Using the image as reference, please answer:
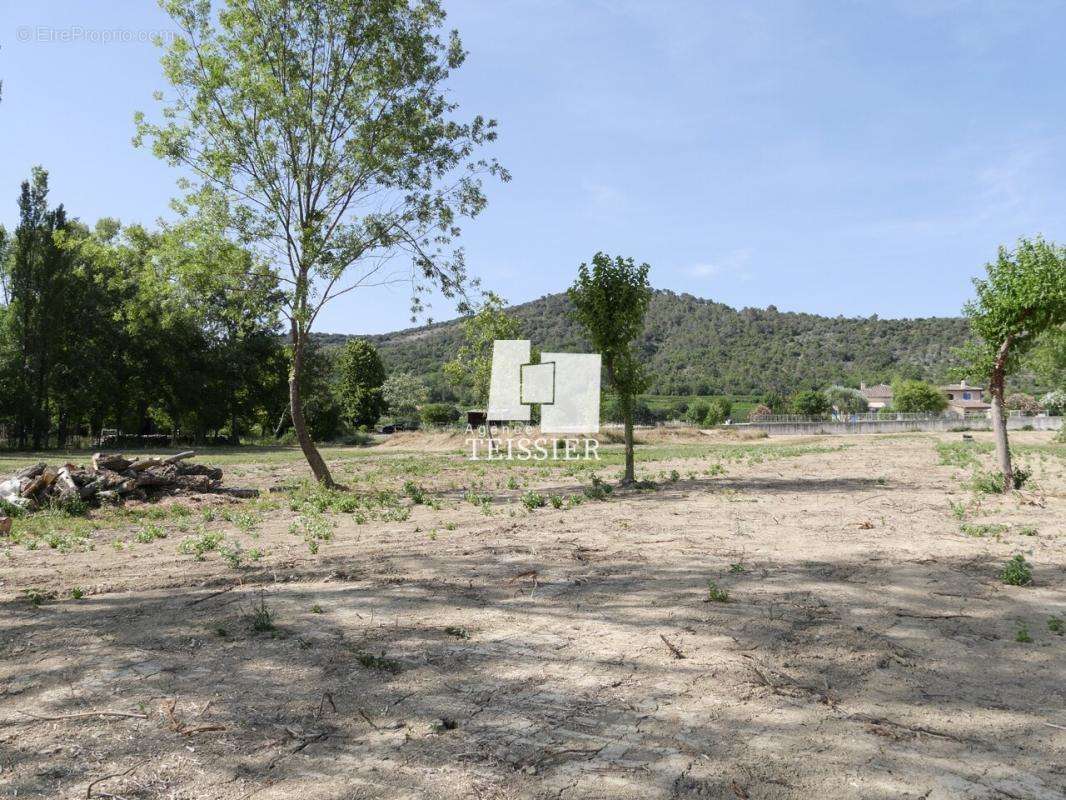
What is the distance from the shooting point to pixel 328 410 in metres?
54.7

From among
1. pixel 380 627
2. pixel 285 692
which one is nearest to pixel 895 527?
pixel 380 627

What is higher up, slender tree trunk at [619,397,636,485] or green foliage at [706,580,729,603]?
slender tree trunk at [619,397,636,485]

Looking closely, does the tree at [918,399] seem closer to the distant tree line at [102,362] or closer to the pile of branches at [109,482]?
the distant tree line at [102,362]

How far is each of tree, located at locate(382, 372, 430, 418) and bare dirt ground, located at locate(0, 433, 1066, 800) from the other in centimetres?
7411

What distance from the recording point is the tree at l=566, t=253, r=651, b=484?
15133 millimetres

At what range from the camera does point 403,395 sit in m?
85.9

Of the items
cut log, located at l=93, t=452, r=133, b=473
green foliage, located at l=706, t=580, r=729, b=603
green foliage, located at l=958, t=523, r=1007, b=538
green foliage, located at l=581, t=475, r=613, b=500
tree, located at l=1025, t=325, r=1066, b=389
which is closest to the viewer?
green foliage, located at l=706, t=580, r=729, b=603

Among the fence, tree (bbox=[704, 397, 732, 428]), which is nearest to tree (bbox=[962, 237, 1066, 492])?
the fence

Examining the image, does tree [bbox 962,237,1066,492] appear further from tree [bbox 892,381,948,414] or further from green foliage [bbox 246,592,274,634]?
tree [bbox 892,381,948,414]

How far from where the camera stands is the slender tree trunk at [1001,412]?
12.2 m

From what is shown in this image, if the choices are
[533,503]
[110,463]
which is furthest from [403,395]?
[533,503]

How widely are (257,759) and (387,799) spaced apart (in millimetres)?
731

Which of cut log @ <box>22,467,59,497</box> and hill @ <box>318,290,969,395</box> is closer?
cut log @ <box>22,467,59,497</box>

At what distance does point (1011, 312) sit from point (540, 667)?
1183 cm
